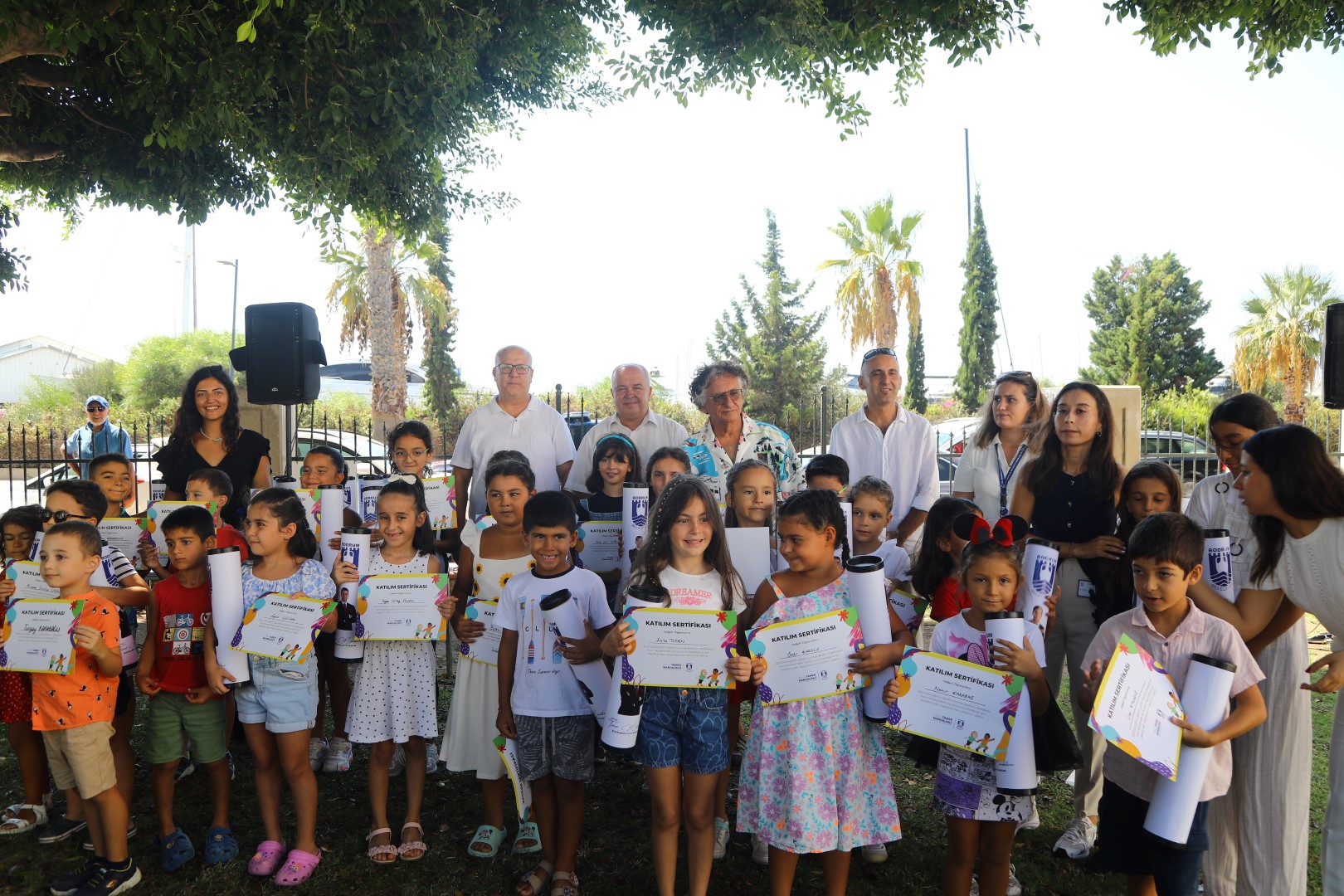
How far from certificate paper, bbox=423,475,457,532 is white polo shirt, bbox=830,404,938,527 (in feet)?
7.26

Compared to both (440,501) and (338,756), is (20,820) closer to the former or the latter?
(338,756)

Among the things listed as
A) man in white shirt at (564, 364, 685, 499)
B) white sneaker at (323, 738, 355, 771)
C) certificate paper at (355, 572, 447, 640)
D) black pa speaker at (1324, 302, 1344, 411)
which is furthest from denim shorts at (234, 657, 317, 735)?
black pa speaker at (1324, 302, 1344, 411)

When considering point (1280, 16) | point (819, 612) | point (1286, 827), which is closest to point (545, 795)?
point (819, 612)

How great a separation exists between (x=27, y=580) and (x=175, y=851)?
4.46 ft

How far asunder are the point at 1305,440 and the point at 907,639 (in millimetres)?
1458

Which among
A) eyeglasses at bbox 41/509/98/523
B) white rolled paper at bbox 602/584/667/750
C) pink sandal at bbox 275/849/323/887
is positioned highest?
eyeglasses at bbox 41/509/98/523

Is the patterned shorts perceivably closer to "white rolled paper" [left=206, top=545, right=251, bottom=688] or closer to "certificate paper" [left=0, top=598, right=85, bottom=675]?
"white rolled paper" [left=206, top=545, right=251, bottom=688]

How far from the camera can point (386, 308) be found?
70.3 feet

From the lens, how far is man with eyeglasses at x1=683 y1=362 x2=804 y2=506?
4785 millimetres

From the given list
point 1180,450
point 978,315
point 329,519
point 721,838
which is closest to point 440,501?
point 329,519

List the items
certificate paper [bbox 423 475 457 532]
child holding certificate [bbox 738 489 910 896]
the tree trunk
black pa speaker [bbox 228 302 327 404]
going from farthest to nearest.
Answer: the tree trunk → black pa speaker [bbox 228 302 327 404] → certificate paper [bbox 423 475 457 532] → child holding certificate [bbox 738 489 910 896]

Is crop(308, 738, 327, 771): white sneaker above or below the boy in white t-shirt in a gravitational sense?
below

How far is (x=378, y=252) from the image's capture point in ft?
70.0

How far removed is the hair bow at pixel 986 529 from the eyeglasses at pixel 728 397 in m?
1.49
